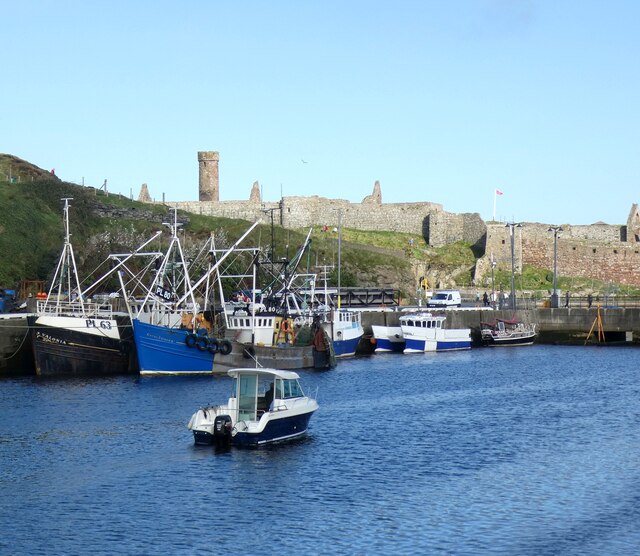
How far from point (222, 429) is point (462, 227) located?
8082cm

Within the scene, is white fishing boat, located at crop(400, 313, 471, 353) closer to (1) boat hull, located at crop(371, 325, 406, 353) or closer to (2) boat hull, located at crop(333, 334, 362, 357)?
(1) boat hull, located at crop(371, 325, 406, 353)

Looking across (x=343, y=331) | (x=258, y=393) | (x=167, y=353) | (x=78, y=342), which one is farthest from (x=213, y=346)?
(x=258, y=393)

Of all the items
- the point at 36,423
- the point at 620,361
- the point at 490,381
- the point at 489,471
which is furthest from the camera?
the point at 620,361

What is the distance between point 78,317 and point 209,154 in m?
62.2

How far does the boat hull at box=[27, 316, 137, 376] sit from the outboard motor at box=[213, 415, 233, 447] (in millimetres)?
22150

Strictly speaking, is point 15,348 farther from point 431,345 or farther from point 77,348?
point 431,345

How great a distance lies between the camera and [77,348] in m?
60.0

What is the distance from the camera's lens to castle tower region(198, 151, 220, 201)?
122938 mm

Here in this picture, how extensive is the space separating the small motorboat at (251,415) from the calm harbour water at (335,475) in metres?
0.62

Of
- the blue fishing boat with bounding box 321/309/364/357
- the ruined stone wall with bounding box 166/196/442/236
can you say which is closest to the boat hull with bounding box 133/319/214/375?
the blue fishing boat with bounding box 321/309/364/357

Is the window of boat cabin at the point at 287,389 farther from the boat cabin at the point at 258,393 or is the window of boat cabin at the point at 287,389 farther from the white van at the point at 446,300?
the white van at the point at 446,300

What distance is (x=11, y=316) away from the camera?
208 ft

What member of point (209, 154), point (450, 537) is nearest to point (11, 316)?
point (450, 537)

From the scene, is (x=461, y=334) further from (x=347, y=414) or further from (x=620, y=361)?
(x=347, y=414)
